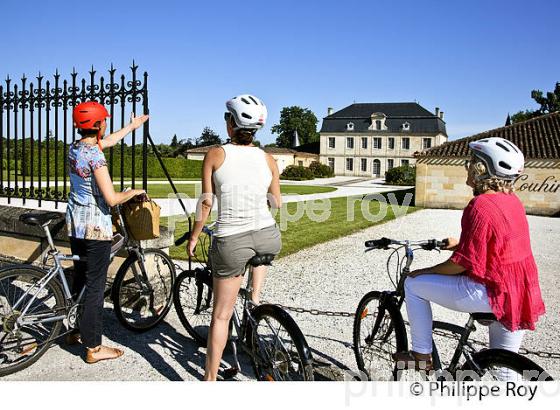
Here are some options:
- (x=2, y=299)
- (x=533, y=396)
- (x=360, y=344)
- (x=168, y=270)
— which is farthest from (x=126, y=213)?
(x=533, y=396)

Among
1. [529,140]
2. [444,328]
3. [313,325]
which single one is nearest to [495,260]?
[444,328]

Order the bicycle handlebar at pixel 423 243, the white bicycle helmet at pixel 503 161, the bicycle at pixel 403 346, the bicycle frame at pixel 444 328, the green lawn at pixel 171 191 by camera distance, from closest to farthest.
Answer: the bicycle at pixel 403 346 < the white bicycle helmet at pixel 503 161 < the bicycle frame at pixel 444 328 < the bicycle handlebar at pixel 423 243 < the green lawn at pixel 171 191

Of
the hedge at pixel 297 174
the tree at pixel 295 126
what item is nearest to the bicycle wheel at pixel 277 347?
the hedge at pixel 297 174

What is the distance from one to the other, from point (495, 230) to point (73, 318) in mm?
3216

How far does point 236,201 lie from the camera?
2996 millimetres

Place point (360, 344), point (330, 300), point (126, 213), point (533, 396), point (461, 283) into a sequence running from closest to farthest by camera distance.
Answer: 1. point (533, 396)
2. point (461, 283)
3. point (360, 344)
4. point (126, 213)
5. point (330, 300)

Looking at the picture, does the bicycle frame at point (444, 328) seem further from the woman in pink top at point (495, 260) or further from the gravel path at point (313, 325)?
the gravel path at point (313, 325)

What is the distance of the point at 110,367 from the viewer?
387cm

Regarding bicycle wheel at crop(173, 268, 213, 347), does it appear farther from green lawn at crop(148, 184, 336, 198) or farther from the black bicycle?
green lawn at crop(148, 184, 336, 198)

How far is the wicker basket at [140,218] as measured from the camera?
4.48m

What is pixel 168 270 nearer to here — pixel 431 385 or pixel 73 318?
pixel 73 318

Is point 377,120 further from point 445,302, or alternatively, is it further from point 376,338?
point 445,302

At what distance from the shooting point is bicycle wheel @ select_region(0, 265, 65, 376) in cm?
366

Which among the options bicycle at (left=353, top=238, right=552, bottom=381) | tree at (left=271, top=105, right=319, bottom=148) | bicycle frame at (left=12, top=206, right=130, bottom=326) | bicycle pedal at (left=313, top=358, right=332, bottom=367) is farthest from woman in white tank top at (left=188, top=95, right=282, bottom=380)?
tree at (left=271, top=105, right=319, bottom=148)
